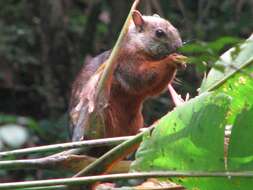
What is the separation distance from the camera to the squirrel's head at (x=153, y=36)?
8.70ft

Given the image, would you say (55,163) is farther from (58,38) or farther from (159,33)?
(58,38)

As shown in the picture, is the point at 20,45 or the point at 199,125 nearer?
the point at 199,125

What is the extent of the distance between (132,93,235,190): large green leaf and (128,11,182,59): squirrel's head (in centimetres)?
104

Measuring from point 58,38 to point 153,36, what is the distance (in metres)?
2.72

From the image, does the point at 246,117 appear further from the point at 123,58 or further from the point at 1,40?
the point at 1,40

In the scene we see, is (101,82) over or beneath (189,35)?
over

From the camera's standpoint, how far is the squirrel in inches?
104

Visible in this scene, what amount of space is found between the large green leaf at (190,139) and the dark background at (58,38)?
11.4 feet

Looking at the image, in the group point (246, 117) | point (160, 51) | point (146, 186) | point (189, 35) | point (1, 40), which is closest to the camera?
point (246, 117)

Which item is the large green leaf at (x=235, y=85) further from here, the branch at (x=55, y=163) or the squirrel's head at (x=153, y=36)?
the squirrel's head at (x=153, y=36)

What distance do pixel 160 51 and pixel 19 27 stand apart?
322 centimetres

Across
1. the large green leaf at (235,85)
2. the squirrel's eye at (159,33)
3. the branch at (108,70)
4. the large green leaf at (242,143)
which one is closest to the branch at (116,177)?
the large green leaf at (242,143)


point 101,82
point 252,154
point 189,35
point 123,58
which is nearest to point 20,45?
point 189,35

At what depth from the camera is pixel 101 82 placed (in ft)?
6.02
